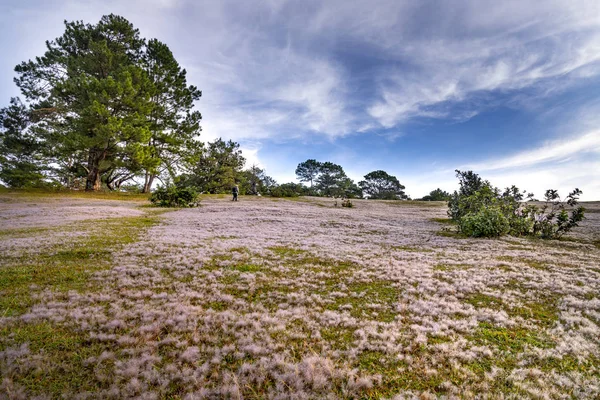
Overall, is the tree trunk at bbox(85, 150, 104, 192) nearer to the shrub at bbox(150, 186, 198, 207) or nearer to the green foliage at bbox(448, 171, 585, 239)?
the shrub at bbox(150, 186, 198, 207)

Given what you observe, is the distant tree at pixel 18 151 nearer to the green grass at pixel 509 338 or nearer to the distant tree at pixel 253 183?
the distant tree at pixel 253 183

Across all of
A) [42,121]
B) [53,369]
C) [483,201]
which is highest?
[42,121]

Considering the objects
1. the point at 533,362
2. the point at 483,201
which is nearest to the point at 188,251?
the point at 533,362

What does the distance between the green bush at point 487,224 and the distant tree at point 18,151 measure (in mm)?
59558

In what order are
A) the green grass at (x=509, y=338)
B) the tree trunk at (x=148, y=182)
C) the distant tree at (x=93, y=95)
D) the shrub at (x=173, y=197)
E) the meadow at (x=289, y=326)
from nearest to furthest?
the meadow at (x=289, y=326)
the green grass at (x=509, y=338)
the shrub at (x=173, y=197)
the distant tree at (x=93, y=95)
the tree trunk at (x=148, y=182)

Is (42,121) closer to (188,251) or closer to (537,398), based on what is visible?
(188,251)

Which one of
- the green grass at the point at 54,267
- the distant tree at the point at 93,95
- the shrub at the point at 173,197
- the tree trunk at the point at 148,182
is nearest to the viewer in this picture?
the green grass at the point at 54,267

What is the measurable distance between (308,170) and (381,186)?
100 feet

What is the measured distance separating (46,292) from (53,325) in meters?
2.36

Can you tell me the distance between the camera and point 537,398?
3803mm

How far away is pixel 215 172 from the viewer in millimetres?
70125

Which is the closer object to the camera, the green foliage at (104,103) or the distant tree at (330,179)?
the green foliage at (104,103)

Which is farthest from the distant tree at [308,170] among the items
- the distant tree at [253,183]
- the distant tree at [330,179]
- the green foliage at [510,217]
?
the green foliage at [510,217]

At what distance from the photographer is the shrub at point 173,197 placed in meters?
36.7
